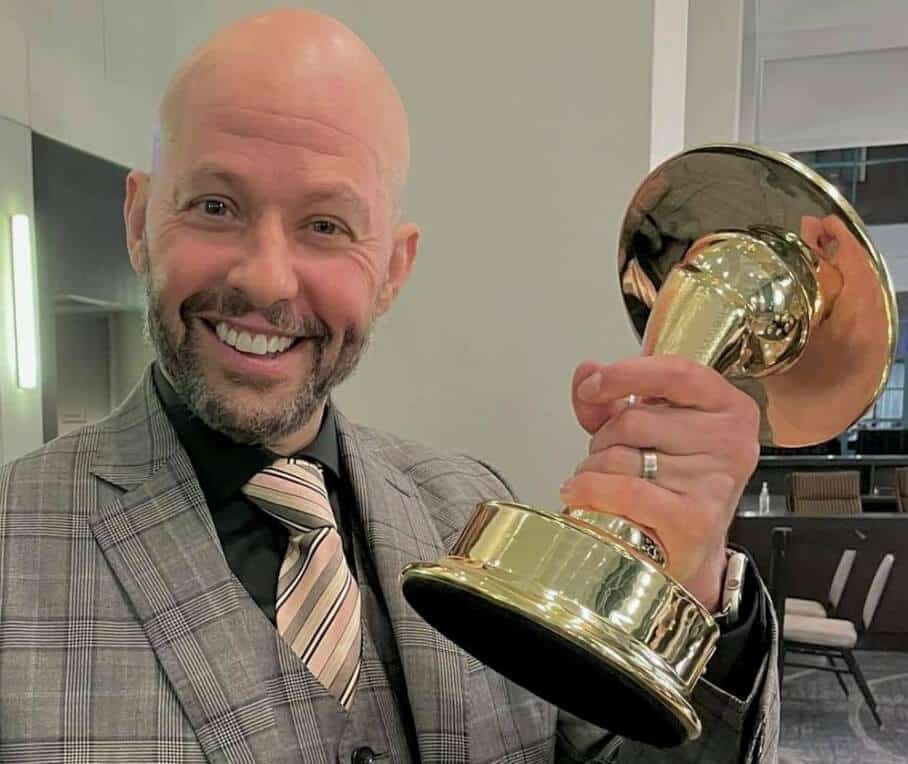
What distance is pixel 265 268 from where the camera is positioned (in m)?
0.68

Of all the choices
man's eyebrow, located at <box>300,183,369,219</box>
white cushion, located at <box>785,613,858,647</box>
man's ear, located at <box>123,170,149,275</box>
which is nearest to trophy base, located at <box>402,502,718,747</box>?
man's eyebrow, located at <box>300,183,369,219</box>

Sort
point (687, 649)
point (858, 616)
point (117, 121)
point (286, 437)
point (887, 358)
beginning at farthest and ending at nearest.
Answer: point (858, 616) → point (117, 121) → point (286, 437) → point (887, 358) → point (687, 649)

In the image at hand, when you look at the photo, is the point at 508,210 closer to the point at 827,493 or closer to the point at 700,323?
the point at 700,323

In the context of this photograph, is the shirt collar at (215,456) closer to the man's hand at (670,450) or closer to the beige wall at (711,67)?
the man's hand at (670,450)

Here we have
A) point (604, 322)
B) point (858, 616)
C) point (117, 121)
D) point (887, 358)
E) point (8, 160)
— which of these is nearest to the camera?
point (887, 358)

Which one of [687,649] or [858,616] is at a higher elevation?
[687,649]

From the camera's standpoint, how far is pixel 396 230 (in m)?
0.84

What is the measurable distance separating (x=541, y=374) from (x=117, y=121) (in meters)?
1.25

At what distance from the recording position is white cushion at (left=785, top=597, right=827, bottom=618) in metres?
4.10

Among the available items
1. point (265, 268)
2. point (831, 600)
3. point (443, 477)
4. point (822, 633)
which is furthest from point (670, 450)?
point (831, 600)

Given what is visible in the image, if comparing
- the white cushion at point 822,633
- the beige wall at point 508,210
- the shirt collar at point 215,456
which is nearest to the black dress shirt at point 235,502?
the shirt collar at point 215,456

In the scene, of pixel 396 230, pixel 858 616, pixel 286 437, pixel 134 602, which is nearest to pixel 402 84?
pixel 396 230

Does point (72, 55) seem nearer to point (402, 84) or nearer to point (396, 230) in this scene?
point (402, 84)

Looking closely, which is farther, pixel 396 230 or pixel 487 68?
pixel 487 68
